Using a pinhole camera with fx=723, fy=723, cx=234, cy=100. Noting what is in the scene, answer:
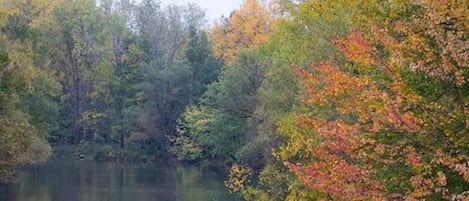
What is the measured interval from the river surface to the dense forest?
1.69 m

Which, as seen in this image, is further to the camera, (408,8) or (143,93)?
(143,93)

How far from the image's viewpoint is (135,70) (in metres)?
65.9

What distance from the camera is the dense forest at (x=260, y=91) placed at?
10570 millimetres

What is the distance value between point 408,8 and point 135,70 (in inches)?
2182

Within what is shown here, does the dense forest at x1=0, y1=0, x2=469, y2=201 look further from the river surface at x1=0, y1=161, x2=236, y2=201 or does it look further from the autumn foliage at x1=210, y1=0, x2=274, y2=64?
the river surface at x1=0, y1=161, x2=236, y2=201

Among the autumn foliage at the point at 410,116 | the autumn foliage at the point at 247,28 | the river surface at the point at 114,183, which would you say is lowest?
the river surface at the point at 114,183

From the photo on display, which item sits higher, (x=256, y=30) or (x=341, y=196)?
(x=256, y=30)

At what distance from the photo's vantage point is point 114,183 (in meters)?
43.8

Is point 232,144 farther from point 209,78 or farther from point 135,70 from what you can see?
point 135,70

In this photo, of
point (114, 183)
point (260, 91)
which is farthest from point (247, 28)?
point (260, 91)

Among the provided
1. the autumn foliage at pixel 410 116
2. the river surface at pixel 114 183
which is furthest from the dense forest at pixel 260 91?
the river surface at pixel 114 183

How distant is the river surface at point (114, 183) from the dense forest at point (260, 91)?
5.55 feet

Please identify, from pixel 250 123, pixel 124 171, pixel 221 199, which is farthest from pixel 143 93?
pixel 221 199

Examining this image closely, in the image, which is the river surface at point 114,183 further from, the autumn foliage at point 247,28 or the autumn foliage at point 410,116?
the autumn foliage at point 410,116
